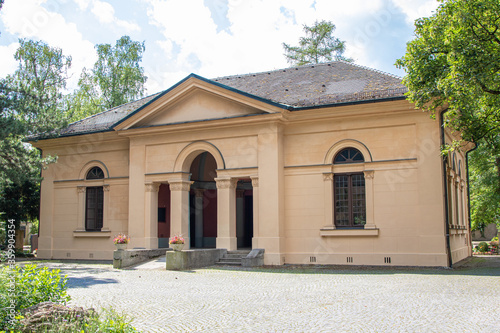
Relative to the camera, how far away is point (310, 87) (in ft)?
74.5

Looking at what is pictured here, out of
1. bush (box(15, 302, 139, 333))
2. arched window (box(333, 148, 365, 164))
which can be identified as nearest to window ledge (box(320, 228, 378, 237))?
arched window (box(333, 148, 365, 164))

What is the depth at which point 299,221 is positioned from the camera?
2097 cm

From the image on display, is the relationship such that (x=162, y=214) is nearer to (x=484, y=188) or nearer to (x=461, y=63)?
(x=461, y=63)

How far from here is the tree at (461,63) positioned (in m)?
13.9

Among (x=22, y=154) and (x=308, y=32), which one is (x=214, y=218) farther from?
(x=308, y=32)

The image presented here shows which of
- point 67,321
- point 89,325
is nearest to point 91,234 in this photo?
point 67,321

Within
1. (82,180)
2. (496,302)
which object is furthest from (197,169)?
(496,302)

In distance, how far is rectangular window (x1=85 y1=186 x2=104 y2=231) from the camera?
2555 centimetres

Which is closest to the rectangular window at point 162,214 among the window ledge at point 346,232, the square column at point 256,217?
the square column at point 256,217

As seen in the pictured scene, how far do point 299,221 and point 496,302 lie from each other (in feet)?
35.4

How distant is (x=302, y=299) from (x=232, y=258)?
31.1ft

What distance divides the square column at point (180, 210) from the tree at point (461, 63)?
10856mm

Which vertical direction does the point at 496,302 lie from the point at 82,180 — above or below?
→ below

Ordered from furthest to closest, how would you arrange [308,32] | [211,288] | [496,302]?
1. [308,32]
2. [211,288]
3. [496,302]
